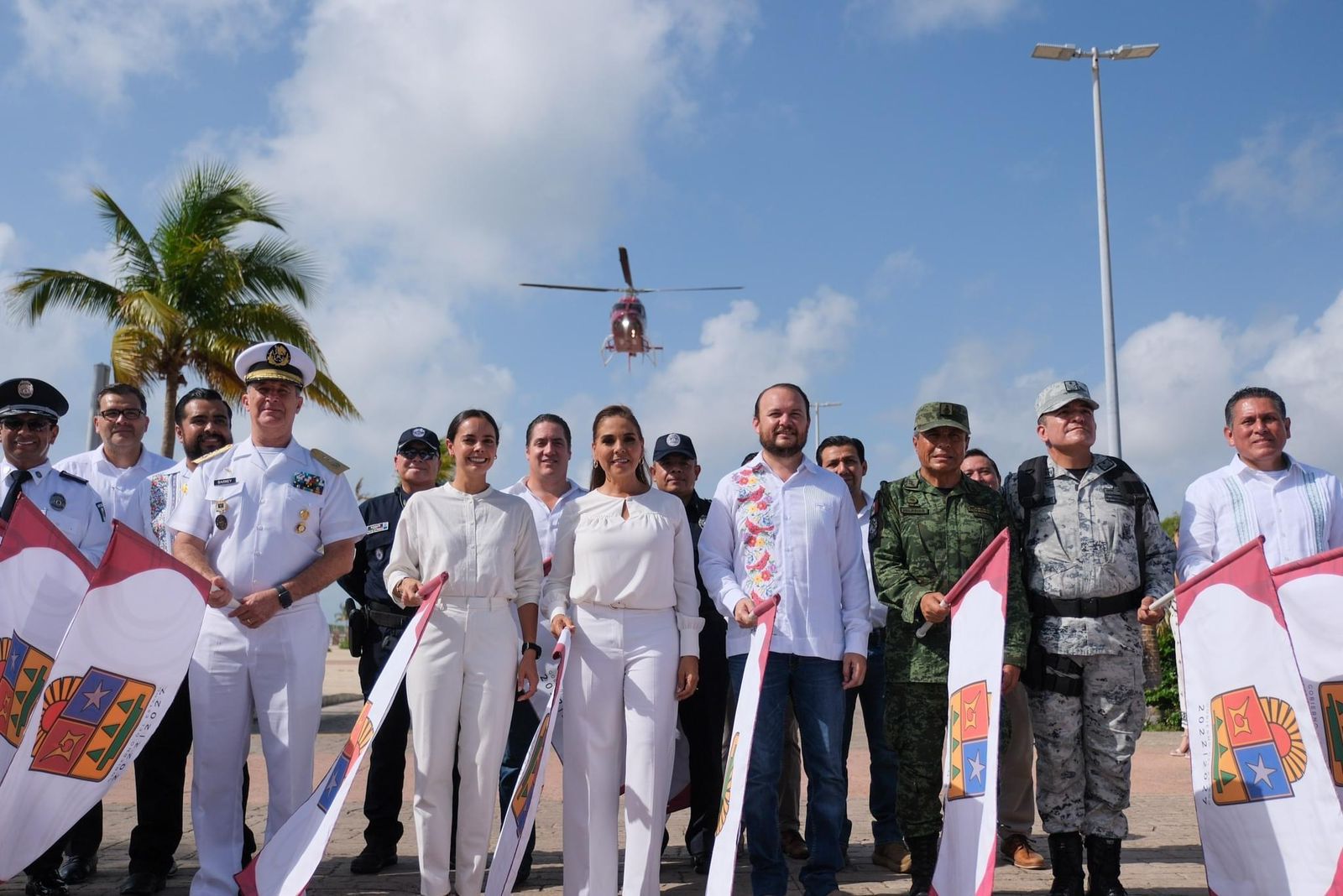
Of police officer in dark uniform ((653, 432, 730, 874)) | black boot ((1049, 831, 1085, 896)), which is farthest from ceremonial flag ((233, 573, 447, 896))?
black boot ((1049, 831, 1085, 896))

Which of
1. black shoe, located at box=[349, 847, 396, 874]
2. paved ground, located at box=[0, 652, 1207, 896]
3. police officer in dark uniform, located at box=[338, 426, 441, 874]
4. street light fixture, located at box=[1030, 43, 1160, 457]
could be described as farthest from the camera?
street light fixture, located at box=[1030, 43, 1160, 457]

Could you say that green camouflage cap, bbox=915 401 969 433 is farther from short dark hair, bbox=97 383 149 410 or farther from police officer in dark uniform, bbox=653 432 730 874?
short dark hair, bbox=97 383 149 410

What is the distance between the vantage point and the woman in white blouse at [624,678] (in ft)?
14.9

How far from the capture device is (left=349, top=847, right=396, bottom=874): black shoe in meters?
5.55

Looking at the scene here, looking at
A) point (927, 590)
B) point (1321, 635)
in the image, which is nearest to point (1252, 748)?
point (1321, 635)

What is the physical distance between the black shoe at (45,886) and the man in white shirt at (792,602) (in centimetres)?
319

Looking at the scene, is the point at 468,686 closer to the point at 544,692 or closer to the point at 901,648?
the point at 544,692

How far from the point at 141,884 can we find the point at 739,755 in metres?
2.91

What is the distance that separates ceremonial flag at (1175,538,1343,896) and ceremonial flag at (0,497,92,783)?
468cm

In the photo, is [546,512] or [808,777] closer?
[808,777]

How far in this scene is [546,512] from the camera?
606 cm

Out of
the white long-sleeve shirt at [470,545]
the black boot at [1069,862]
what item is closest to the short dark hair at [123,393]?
the white long-sleeve shirt at [470,545]

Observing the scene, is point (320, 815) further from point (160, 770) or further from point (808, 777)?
point (808, 777)

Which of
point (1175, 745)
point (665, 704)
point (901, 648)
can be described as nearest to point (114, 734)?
point (665, 704)
